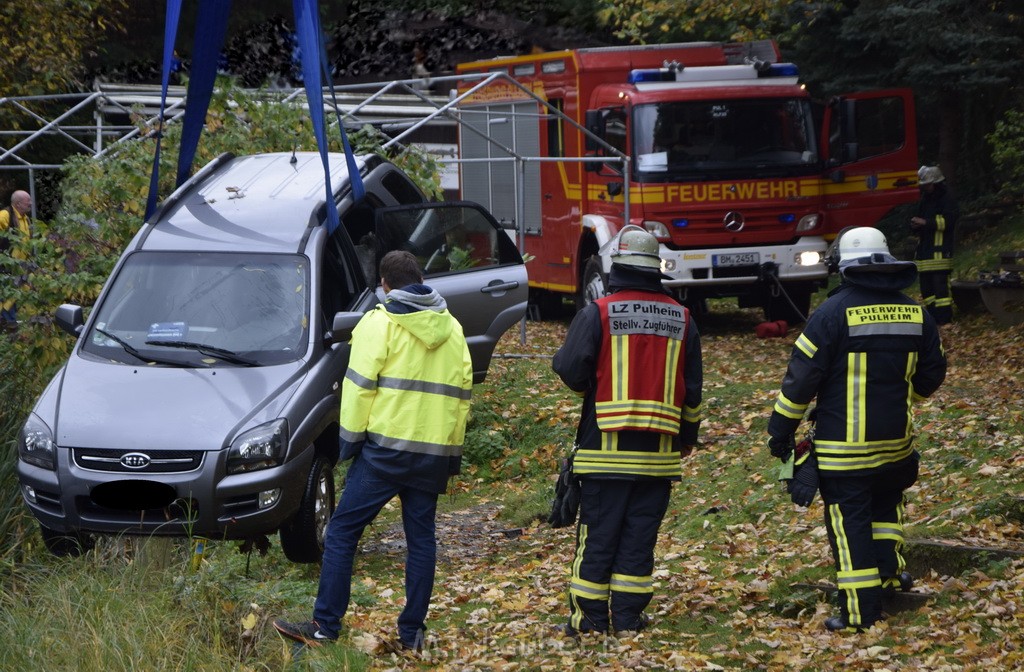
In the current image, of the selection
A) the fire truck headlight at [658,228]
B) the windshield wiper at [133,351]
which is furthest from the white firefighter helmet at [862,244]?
the fire truck headlight at [658,228]

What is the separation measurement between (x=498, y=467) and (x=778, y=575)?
3.96 m

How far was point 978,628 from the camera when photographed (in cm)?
550

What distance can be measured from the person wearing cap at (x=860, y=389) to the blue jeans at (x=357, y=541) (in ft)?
5.33

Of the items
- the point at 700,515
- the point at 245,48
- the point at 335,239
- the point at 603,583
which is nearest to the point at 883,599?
the point at 603,583

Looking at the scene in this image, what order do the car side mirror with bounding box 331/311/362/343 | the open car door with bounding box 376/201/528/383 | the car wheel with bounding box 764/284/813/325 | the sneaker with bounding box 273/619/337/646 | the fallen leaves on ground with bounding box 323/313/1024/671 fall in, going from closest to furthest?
the fallen leaves on ground with bounding box 323/313/1024/671
the sneaker with bounding box 273/619/337/646
the car side mirror with bounding box 331/311/362/343
the open car door with bounding box 376/201/528/383
the car wheel with bounding box 764/284/813/325

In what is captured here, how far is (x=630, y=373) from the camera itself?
582 centimetres

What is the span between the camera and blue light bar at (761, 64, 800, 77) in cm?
1460

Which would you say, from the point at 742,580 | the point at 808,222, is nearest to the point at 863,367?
the point at 742,580

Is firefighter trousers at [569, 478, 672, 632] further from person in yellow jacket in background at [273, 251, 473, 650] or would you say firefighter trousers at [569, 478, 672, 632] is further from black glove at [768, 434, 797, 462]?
person in yellow jacket in background at [273, 251, 473, 650]

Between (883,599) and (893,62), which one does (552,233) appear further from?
(883,599)

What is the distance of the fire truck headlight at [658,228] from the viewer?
1400 centimetres

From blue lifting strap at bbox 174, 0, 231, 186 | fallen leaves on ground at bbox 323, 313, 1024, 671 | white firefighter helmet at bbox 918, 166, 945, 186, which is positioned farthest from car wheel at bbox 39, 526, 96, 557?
white firefighter helmet at bbox 918, 166, 945, 186

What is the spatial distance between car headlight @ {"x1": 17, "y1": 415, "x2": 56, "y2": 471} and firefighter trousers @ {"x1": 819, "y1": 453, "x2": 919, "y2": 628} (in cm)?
390

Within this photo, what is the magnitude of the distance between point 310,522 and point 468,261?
2.85 meters
